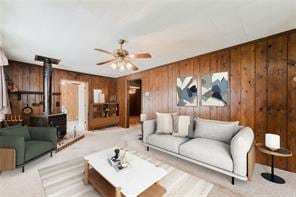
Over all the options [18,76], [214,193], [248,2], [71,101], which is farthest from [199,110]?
[71,101]

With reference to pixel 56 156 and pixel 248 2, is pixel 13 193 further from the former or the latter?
pixel 248 2

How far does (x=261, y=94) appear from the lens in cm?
260

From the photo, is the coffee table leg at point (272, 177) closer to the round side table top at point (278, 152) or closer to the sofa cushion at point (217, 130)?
the round side table top at point (278, 152)

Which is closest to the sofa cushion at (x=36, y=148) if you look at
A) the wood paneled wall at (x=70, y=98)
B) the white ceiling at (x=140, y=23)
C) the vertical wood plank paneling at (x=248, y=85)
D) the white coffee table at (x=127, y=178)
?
the white coffee table at (x=127, y=178)

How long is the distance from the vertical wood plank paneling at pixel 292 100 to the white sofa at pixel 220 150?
0.74 meters

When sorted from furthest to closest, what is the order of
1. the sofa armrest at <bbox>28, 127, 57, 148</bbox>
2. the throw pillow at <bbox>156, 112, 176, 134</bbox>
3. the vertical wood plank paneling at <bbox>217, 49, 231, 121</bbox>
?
the throw pillow at <bbox>156, 112, 176, 134</bbox>
the vertical wood plank paneling at <bbox>217, 49, 231, 121</bbox>
the sofa armrest at <bbox>28, 127, 57, 148</bbox>

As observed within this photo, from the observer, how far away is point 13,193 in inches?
69.1

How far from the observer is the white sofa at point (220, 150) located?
6.21 feet

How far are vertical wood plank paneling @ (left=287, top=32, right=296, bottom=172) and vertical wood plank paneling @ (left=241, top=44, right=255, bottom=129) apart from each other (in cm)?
51

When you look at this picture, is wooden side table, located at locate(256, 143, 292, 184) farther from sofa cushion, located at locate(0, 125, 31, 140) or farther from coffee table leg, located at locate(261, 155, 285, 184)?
sofa cushion, located at locate(0, 125, 31, 140)

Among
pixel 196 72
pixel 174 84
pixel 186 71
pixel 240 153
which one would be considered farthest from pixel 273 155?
pixel 174 84

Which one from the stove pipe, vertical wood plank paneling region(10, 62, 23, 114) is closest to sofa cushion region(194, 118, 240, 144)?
the stove pipe

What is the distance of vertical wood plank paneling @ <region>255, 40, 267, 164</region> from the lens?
258 centimetres

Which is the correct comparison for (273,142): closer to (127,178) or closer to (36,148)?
(127,178)
